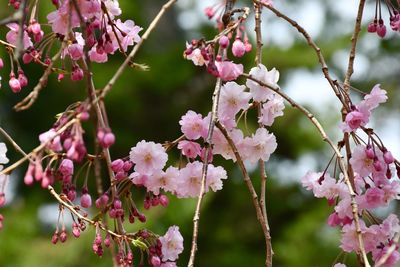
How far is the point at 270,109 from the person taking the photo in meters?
1.44

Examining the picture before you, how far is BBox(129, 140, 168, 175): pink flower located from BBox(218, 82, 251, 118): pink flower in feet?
0.42

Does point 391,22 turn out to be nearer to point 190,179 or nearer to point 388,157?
point 388,157

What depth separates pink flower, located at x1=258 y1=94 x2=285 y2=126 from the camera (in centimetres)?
144

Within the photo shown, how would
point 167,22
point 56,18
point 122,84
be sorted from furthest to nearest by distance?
point 167,22, point 122,84, point 56,18

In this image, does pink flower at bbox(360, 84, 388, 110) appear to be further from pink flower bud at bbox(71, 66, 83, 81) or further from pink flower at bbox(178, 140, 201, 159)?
pink flower bud at bbox(71, 66, 83, 81)

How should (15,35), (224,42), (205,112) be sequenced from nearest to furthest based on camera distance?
(224,42) → (15,35) → (205,112)

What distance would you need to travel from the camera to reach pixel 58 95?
6.75m

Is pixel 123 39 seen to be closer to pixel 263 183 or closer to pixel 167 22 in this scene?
pixel 263 183

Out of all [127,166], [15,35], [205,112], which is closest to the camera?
[127,166]

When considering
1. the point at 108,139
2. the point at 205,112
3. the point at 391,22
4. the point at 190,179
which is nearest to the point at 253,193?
the point at 190,179

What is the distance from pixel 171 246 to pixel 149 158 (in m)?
0.17

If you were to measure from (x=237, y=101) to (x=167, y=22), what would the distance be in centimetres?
607

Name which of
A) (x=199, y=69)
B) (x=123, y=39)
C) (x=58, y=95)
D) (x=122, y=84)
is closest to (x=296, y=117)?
(x=199, y=69)

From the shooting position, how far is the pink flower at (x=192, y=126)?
1.39 m
